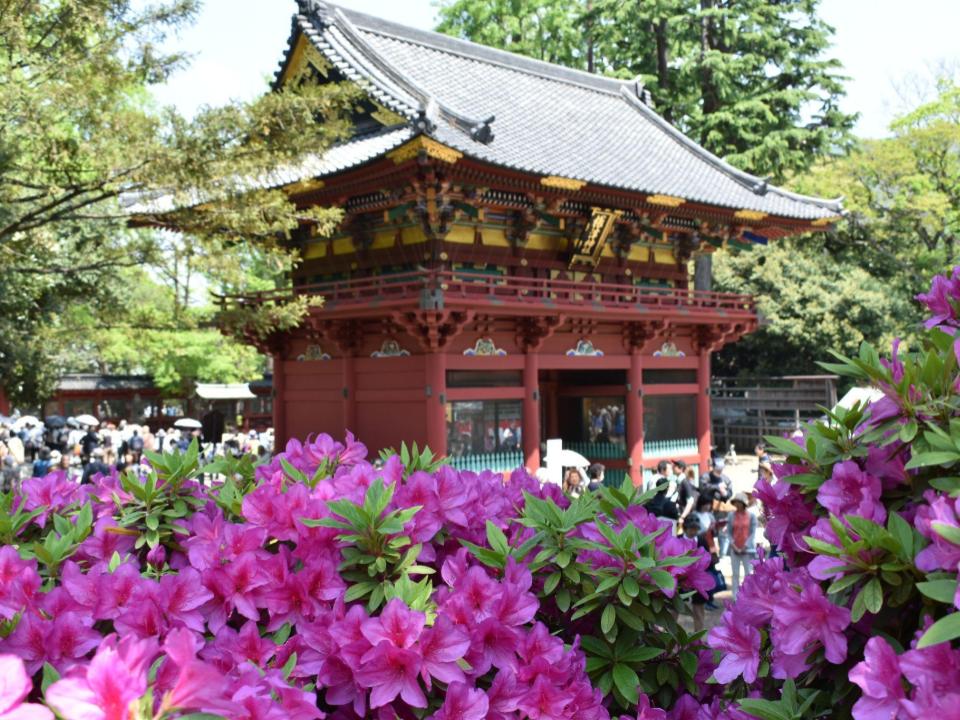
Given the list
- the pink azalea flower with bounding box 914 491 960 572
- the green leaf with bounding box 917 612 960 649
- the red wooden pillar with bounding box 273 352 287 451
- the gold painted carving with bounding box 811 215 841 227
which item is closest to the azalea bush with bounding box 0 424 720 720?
the pink azalea flower with bounding box 914 491 960 572

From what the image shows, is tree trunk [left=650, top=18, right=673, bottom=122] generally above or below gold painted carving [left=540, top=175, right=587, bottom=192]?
above

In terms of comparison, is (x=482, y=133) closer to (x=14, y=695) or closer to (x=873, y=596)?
(x=873, y=596)

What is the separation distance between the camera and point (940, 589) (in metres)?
1.71

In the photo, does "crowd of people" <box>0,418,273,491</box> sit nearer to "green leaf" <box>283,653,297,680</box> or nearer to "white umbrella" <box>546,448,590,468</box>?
"white umbrella" <box>546,448,590,468</box>

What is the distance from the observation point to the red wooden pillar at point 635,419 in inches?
732

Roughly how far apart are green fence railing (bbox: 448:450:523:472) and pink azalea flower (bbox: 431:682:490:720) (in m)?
13.5

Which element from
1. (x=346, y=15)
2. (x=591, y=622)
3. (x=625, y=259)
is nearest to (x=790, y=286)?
(x=625, y=259)

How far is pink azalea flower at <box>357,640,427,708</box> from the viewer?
210cm

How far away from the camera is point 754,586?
2.49 metres

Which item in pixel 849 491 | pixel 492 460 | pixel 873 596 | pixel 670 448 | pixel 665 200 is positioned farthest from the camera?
pixel 670 448

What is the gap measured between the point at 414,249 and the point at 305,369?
3.98m

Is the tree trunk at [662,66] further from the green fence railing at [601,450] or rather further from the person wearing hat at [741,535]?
the person wearing hat at [741,535]

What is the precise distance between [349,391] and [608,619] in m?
14.5

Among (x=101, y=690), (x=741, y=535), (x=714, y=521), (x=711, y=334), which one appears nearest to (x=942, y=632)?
(x=101, y=690)
